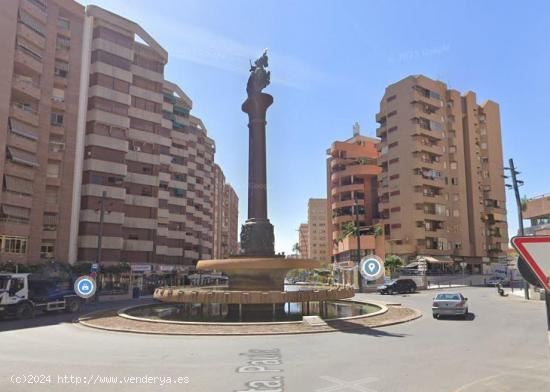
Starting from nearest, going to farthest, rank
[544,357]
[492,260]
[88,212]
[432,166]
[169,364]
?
[169,364] < [544,357] < [88,212] < [432,166] < [492,260]

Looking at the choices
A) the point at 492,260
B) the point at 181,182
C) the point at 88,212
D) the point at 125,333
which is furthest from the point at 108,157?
the point at 492,260

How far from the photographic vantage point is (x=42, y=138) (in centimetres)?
4766

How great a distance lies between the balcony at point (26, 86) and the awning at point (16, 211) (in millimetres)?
12267

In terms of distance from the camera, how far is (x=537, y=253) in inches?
159

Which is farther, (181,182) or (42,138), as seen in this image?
(181,182)

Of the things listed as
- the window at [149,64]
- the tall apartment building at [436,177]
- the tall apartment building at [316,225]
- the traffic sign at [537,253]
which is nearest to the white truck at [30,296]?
the traffic sign at [537,253]

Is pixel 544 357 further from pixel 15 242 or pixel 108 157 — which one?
pixel 108 157

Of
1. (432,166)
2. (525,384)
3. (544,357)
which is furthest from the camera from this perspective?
(432,166)

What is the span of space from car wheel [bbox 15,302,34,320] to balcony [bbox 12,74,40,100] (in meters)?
30.1

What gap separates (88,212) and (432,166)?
56850 millimetres

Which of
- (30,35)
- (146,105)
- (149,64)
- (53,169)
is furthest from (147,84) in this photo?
(53,169)

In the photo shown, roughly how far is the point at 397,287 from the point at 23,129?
140ft

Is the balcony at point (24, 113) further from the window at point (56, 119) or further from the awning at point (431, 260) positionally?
the awning at point (431, 260)

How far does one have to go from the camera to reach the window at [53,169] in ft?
162
